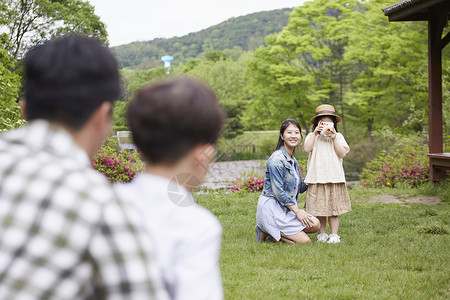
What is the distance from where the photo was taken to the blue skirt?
241 inches

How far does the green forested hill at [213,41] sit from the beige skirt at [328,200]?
87.6 metres

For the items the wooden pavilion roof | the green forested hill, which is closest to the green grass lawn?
the wooden pavilion roof

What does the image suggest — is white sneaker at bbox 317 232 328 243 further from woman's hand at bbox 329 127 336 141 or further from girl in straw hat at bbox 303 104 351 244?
woman's hand at bbox 329 127 336 141

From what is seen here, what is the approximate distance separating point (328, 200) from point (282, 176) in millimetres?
673

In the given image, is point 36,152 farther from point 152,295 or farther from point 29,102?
point 152,295

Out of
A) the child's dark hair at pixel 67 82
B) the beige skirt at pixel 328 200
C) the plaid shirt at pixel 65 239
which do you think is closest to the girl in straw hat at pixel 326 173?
the beige skirt at pixel 328 200

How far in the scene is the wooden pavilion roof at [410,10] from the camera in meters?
9.69

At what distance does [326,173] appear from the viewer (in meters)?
6.12

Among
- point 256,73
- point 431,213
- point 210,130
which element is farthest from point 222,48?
point 210,130

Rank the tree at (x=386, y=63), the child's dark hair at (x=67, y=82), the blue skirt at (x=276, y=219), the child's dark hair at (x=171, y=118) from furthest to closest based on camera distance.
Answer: the tree at (x=386, y=63)
the blue skirt at (x=276, y=219)
the child's dark hair at (x=171, y=118)
the child's dark hair at (x=67, y=82)

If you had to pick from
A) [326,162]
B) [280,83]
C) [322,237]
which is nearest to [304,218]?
[322,237]

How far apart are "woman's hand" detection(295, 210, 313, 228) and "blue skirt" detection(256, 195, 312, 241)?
12cm

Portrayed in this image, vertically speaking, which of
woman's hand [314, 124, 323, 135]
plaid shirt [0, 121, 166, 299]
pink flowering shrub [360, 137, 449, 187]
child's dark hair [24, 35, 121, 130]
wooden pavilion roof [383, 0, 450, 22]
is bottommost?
pink flowering shrub [360, 137, 449, 187]

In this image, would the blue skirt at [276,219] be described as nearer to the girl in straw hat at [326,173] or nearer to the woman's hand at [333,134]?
the girl in straw hat at [326,173]
